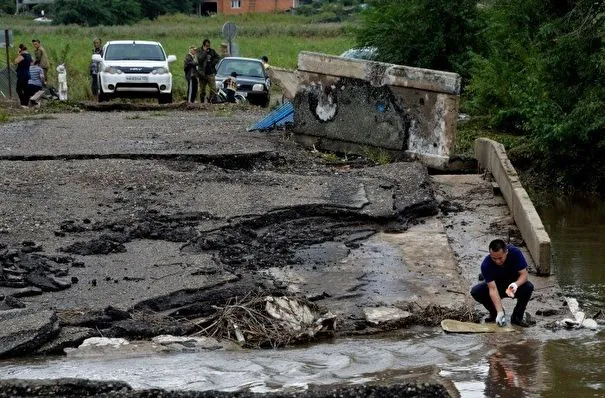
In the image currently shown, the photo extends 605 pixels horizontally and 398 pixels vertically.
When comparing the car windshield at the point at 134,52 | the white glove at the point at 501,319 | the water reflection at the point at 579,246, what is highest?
the car windshield at the point at 134,52

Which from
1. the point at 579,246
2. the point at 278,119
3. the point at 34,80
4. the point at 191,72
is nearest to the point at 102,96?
the point at 34,80

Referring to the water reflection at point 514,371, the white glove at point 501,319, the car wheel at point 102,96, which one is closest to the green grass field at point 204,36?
the car wheel at point 102,96

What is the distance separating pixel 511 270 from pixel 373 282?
1498 millimetres

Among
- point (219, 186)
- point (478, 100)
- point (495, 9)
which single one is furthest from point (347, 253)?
point (495, 9)

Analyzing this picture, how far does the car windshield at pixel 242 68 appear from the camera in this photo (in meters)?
33.7

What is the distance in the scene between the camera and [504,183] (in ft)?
54.1

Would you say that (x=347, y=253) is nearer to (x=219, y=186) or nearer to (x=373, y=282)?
(x=373, y=282)

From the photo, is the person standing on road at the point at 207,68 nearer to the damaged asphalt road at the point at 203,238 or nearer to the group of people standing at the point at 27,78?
the group of people standing at the point at 27,78

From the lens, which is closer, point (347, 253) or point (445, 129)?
point (347, 253)

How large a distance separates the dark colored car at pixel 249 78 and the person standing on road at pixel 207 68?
283 mm

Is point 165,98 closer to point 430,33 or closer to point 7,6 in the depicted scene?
point 430,33

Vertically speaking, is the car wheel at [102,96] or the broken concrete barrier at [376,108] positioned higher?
the broken concrete barrier at [376,108]

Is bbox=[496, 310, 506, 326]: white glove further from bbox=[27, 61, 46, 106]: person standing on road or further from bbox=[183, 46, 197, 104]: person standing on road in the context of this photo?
bbox=[183, 46, 197, 104]: person standing on road

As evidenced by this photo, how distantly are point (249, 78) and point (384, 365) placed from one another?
2438cm
